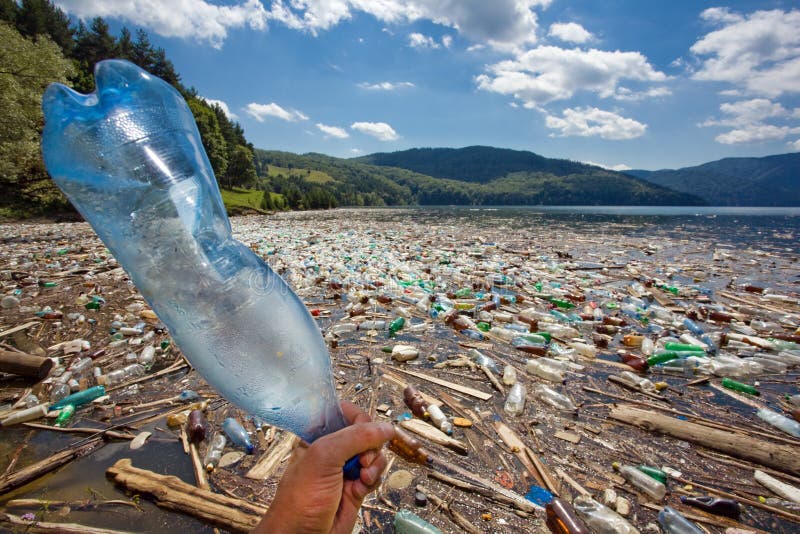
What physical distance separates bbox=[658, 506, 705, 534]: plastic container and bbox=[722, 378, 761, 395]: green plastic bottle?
261 centimetres

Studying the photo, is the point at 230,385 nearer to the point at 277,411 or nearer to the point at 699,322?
the point at 277,411

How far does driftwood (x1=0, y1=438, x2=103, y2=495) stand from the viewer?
2199mm

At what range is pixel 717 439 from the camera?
2756 mm

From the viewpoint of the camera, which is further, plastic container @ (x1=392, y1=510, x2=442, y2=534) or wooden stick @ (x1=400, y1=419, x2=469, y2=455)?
wooden stick @ (x1=400, y1=419, x2=469, y2=455)

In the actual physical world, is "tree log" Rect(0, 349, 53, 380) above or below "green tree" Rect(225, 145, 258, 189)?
below

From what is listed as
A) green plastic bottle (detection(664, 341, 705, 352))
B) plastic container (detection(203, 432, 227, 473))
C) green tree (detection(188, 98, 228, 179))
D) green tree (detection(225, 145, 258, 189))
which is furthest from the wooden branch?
green tree (detection(225, 145, 258, 189))

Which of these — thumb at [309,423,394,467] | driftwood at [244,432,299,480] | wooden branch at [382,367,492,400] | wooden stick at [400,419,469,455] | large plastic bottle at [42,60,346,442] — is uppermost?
large plastic bottle at [42,60,346,442]

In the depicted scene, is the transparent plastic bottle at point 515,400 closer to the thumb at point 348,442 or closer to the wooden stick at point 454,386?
the wooden stick at point 454,386

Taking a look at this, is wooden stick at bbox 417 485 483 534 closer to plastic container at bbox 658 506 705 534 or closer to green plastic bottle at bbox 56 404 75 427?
plastic container at bbox 658 506 705 534

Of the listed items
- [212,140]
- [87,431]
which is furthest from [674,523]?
[212,140]

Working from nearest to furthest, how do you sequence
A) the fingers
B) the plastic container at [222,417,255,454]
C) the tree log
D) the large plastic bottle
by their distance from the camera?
the large plastic bottle
the fingers
the plastic container at [222,417,255,454]
the tree log

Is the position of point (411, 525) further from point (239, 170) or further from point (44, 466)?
point (239, 170)

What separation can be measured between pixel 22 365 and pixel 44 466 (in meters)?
1.93

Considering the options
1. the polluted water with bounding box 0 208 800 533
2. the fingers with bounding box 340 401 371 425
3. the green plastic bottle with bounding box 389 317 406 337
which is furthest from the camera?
the green plastic bottle with bounding box 389 317 406 337
